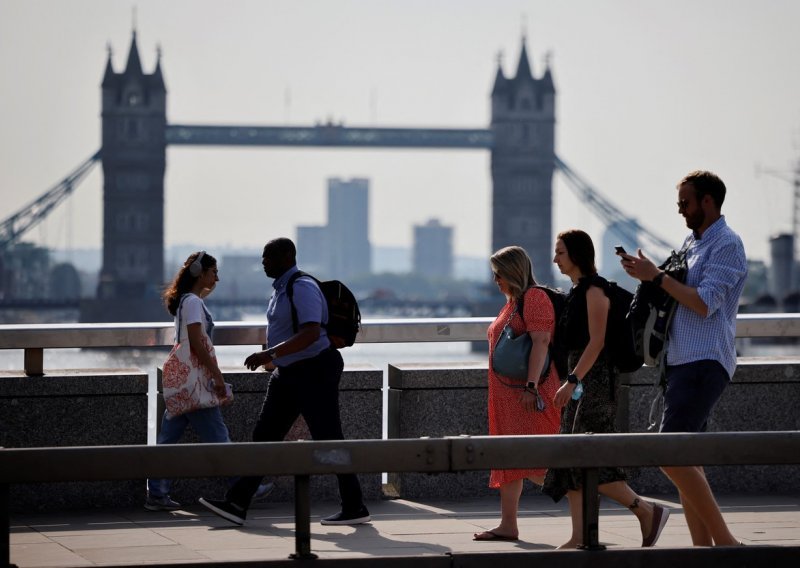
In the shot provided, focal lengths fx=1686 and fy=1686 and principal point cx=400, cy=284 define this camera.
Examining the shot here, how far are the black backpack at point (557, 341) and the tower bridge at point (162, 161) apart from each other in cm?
7948

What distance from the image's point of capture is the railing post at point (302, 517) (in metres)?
3.89

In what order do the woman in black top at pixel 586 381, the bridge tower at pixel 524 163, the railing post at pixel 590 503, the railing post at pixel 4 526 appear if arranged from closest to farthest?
the railing post at pixel 4 526
the railing post at pixel 590 503
the woman in black top at pixel 586 381
the bridge tower at pixel 524 163

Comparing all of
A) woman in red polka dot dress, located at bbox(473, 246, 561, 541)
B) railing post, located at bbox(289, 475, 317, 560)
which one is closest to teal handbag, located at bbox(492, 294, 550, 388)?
woman in red polka dot dress, located at bbox(473, 246, 561, 541)

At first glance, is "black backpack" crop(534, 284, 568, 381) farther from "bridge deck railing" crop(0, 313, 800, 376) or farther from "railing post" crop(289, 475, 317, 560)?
"railing post" crop(289, 475, 317, 560)

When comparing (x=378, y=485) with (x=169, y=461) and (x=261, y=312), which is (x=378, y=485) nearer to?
(x=169, y=461)

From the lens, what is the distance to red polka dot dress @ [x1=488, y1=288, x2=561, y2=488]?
5016 millimetres

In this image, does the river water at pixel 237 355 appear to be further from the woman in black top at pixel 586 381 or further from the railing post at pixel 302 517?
the railing post at pixel 302 517

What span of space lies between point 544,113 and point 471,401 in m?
84.0

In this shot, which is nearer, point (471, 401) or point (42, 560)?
point (42, 560)

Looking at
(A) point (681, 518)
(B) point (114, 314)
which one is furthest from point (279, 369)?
(B) point (114, 314)

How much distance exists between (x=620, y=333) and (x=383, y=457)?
111cm

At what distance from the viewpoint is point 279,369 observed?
5473mm

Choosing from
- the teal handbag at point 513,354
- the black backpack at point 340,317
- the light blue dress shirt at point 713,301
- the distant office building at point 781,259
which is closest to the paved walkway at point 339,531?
the teal handbag at point 513,354

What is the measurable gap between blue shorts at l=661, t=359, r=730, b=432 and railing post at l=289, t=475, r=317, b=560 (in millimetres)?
1087
